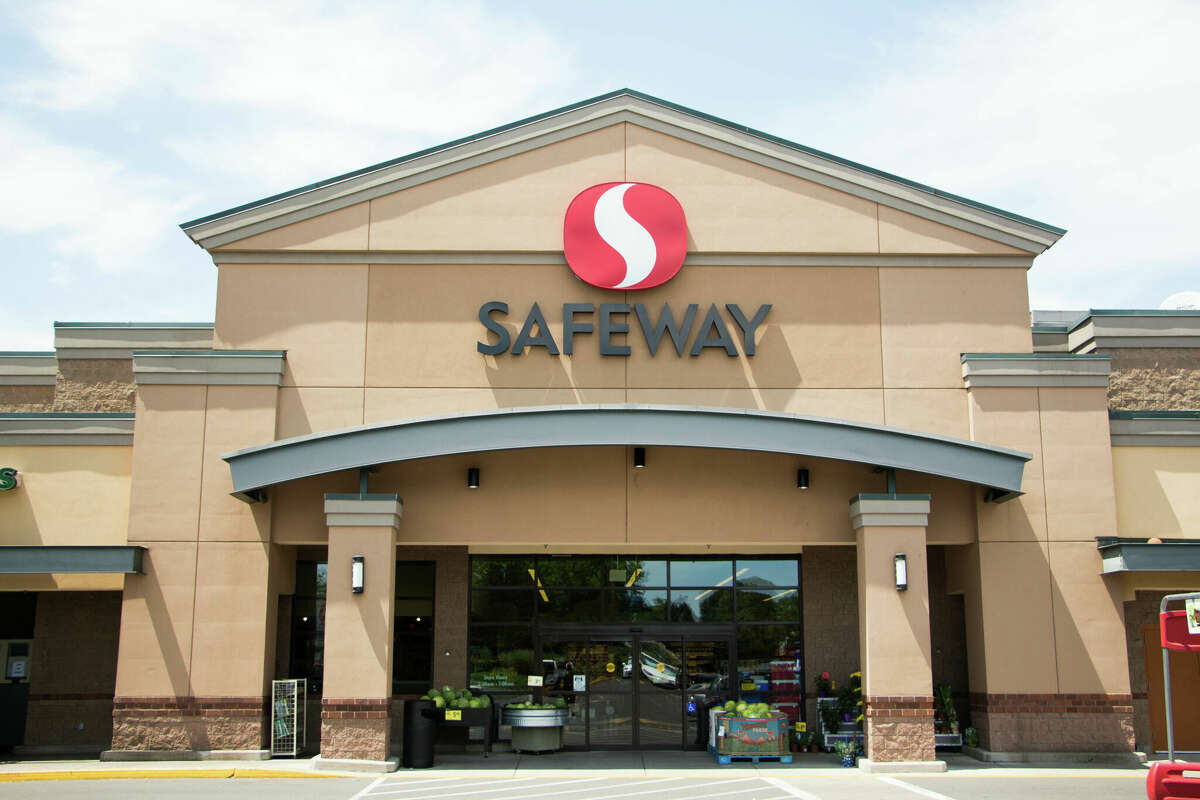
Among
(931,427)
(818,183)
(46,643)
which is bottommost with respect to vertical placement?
(46,643)

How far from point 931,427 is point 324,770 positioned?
440 inches

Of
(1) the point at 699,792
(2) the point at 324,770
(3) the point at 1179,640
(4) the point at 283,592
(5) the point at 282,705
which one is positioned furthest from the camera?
(4) the point at 283,592

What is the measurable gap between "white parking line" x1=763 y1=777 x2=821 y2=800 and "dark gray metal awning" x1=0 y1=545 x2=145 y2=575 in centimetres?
1043

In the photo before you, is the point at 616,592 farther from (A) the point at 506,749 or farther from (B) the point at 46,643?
(B) the point at 46,643

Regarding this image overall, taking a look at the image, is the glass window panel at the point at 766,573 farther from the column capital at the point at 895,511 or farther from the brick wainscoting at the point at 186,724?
the brick wainscoting at the point at 186,724

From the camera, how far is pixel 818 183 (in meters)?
19.9

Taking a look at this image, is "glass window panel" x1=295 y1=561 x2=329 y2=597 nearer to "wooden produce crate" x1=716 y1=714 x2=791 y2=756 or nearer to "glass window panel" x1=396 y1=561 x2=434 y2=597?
"glass window panel" x1=396 y1=561 x2=434 y2=597

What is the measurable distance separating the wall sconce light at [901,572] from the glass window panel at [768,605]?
357 centimetres

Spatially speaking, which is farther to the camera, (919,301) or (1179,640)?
(919,301)

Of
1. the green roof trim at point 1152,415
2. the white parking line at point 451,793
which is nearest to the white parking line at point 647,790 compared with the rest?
the white parking line at point 451,793

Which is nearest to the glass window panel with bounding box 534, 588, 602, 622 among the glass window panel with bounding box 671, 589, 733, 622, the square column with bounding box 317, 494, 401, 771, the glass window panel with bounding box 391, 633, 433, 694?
the glass window panel with bounding box 671, 589, 733, 622

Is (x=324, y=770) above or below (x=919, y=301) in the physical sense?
below

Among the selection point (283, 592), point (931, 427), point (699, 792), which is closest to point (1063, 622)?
point (931, 427)

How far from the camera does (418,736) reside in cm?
1769
